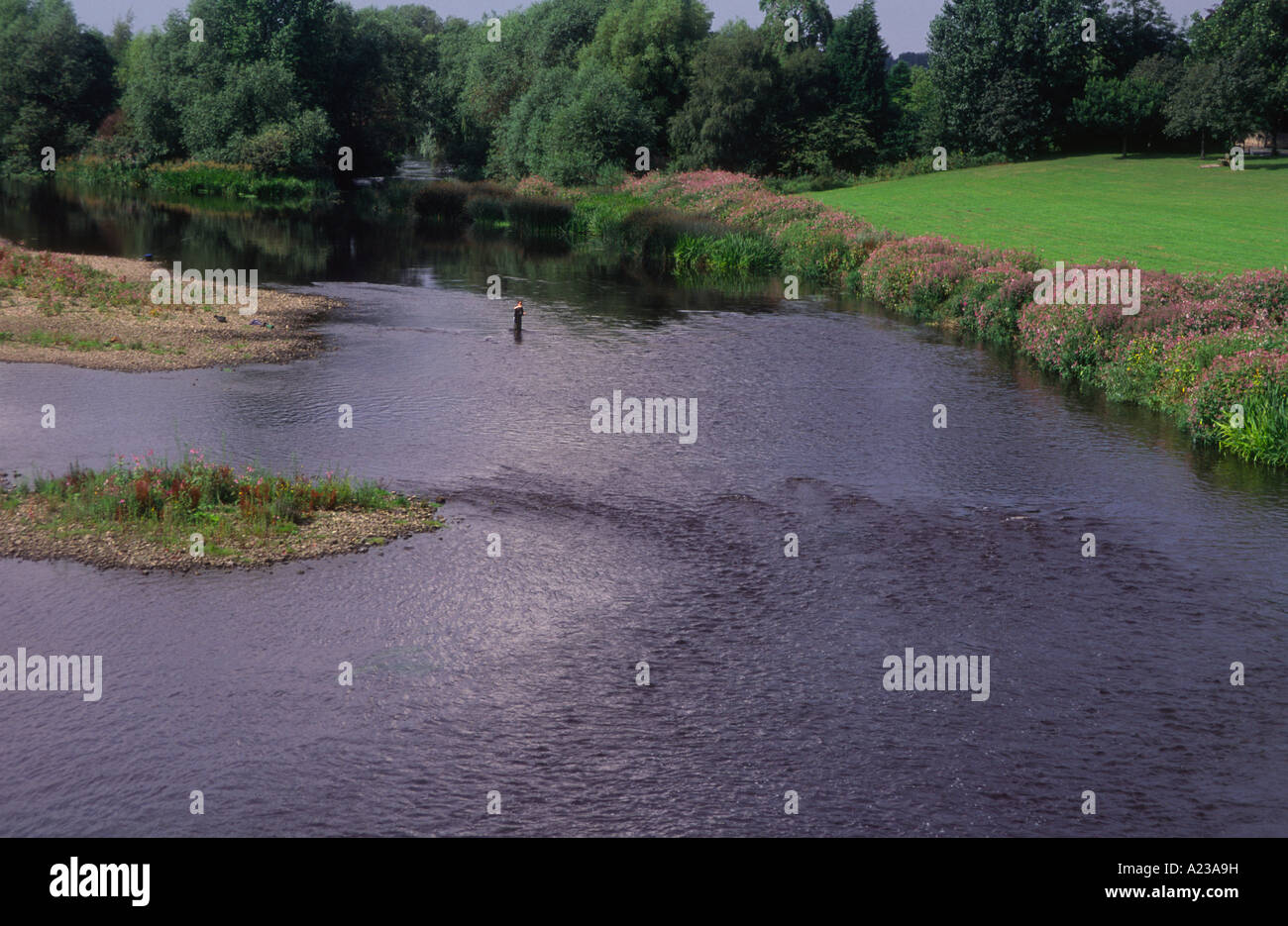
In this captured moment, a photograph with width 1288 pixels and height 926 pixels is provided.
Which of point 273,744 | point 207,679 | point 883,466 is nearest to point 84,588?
point 207,679

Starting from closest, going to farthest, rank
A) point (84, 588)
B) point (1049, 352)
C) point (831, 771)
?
point (831, 771), point (84, 588), point (1049, 352)

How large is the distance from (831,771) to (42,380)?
1048 inches

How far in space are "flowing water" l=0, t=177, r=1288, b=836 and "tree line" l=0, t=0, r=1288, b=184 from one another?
192 ft

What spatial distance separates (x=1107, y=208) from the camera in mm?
63406

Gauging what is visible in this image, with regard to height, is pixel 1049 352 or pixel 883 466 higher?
pixel 1049 352

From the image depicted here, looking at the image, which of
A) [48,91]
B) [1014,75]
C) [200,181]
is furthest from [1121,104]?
[48,91]

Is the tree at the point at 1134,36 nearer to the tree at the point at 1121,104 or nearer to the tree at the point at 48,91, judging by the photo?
the tree at the point at 1121,104

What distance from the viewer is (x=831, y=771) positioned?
1378 cm

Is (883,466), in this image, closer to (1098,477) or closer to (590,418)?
(1098,477)

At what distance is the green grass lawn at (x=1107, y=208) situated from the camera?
1823 inches

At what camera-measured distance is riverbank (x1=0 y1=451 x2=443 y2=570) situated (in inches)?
771

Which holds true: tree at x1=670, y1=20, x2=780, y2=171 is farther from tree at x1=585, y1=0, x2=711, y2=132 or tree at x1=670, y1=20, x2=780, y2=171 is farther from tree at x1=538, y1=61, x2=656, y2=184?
tree at x1=538, y1=61, x2=656, y2=184

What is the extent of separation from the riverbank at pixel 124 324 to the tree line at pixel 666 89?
43.0 meters

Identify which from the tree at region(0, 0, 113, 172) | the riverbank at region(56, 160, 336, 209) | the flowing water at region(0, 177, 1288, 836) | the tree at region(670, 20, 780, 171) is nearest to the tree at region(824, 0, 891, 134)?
the tree at region(670, 20, 780, 171)
